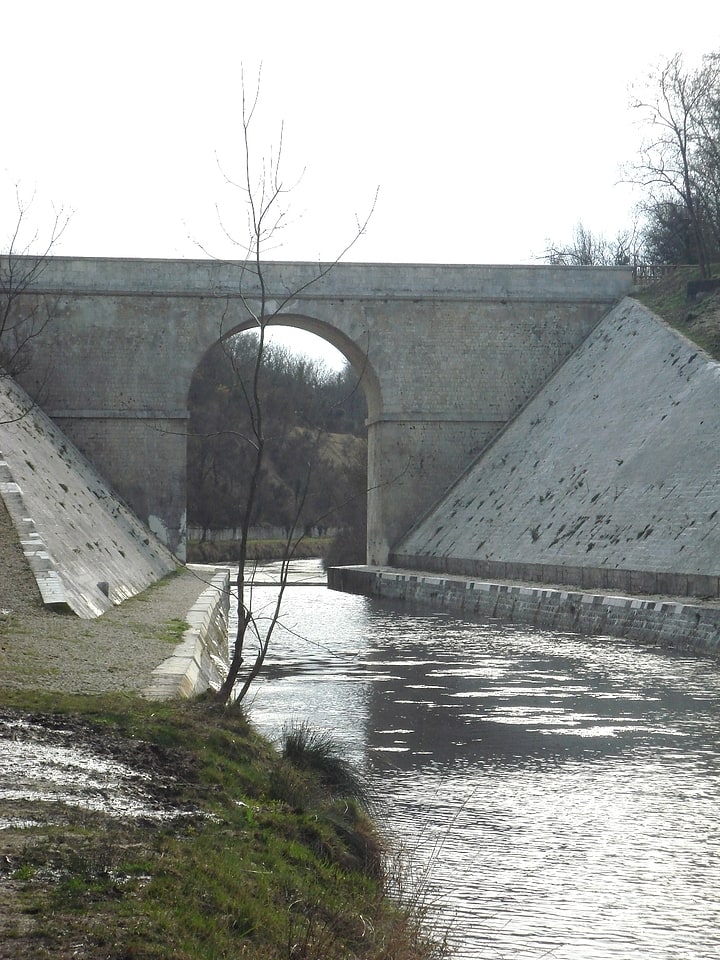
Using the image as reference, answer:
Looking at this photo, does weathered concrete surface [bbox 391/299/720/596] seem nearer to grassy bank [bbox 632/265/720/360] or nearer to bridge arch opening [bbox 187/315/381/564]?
grassy bank [bbox 632/265/720/360]

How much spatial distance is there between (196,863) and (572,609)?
45.5 ft

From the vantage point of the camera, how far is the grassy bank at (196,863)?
13.1 ft

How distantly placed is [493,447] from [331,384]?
1971 inches

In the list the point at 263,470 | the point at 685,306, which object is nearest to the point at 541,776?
the point at 685,306

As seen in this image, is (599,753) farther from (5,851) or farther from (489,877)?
(5,851)

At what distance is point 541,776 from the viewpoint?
8180mm

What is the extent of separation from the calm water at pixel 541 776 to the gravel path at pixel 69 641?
4.12ft

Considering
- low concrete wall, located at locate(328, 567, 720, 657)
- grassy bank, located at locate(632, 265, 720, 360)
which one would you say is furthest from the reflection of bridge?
low concrete wall, located at locate(328, 567, 720, 657)

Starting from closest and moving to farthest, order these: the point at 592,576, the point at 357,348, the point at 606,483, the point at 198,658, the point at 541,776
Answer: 1. the point at 541,776
2. the point at 198,658
3. the point at 592,576
4. the point at 606,483
5. the point at 357,348

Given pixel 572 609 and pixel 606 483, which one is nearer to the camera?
pixel 572 609

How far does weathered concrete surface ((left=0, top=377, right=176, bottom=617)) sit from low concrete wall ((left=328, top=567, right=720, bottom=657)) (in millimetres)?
5396

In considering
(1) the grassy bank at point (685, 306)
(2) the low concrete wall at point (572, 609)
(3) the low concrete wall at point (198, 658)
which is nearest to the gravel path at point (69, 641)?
(3) the low concrete wall at point (198, 658)

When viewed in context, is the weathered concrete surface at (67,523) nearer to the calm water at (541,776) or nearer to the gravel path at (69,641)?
the gravel path at (69,641)

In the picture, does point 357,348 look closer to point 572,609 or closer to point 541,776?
point 572,609
